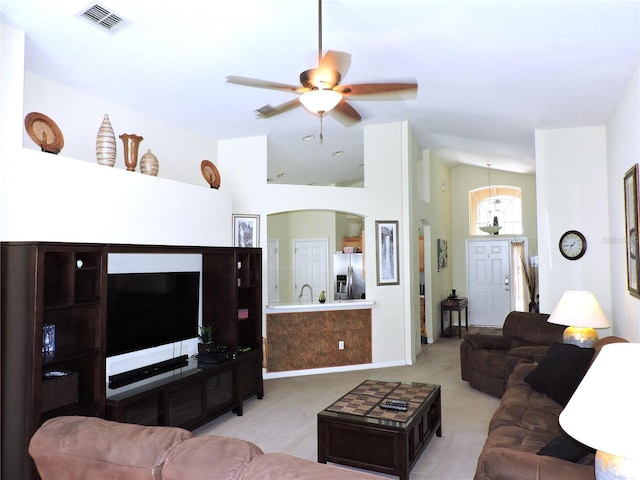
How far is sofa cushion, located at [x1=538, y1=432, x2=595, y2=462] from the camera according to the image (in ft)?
6.65

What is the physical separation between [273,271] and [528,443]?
7.64 metres

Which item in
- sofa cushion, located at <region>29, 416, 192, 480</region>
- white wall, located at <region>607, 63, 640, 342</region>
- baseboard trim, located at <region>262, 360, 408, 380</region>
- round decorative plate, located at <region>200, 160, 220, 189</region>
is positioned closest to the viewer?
sofa cushion, located at <region>29, 416, 192, 480</region>

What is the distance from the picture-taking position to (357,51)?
3.97 metres

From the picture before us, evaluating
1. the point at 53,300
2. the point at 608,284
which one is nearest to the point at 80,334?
the point at 53,300

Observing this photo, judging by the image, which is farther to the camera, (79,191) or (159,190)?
(159,190)

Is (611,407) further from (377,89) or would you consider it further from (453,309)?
(453,309)

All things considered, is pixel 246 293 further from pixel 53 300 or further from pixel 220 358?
pixel 53 300

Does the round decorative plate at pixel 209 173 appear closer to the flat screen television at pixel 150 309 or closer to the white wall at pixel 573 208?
the flat screen television at pixel 150 309

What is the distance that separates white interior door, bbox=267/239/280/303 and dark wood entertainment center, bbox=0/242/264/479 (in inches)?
208

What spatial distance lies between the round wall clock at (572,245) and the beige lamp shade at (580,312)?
59.8 inches

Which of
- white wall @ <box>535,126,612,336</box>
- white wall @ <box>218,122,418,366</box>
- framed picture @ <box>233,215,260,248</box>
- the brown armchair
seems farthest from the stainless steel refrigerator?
white wall @ <box>535,126,612,336</box>

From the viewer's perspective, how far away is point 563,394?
3.34m

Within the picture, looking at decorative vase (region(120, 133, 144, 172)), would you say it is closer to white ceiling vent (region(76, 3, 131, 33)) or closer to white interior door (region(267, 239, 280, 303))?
white ceiling vent (region(76, 3, 131, 33))

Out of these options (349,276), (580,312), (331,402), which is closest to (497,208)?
(349,276)
